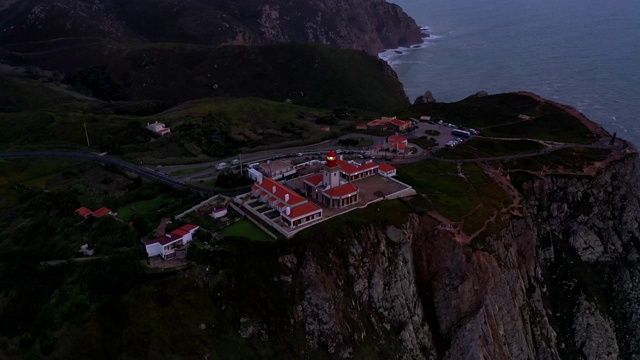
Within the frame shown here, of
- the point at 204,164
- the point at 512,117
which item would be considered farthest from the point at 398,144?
the point at 512,117

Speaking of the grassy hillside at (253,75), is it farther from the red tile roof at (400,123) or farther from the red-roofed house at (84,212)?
the red-roofed house at (84,212)

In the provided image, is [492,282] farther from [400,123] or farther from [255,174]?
[400,123]

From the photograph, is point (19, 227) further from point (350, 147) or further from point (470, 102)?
point (470, 102)

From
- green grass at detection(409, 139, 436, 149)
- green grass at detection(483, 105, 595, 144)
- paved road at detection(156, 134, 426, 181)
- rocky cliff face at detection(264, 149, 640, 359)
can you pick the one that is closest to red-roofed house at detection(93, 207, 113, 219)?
paved road at detection(156, 134, 426, 181)

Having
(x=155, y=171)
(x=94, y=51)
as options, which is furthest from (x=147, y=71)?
(x=155, y=171)

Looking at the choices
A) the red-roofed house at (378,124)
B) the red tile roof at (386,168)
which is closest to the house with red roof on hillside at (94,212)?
the red tile roof at (386,168)
